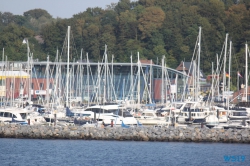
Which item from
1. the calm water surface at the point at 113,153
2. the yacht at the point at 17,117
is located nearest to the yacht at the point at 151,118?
the yacht at the point at 17,117

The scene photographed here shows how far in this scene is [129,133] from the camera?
4712 cm

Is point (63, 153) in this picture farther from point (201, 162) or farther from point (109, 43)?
point (109, 43)

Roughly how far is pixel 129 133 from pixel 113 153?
17.3ft

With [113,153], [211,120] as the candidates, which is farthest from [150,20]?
[113,153]

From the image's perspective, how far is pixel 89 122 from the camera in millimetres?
52750

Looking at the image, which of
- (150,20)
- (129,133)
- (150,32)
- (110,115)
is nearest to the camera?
(129,133)

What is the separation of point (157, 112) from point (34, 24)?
123362 mm

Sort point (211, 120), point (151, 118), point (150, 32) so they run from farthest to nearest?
1. point (150, 32)
2. point (151, 118)
3. point (211, 120)

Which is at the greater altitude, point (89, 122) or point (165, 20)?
point (165, 20)

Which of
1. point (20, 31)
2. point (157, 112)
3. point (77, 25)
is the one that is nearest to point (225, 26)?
point (77, 25)

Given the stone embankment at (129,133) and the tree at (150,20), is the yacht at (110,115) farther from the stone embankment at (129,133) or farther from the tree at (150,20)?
the tree at (150,20)

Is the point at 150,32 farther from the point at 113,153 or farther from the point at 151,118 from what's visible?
the point at 113,153

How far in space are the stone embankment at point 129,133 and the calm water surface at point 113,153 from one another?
0.76 metres

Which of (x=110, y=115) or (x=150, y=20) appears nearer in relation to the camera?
(x=110, y=115)
